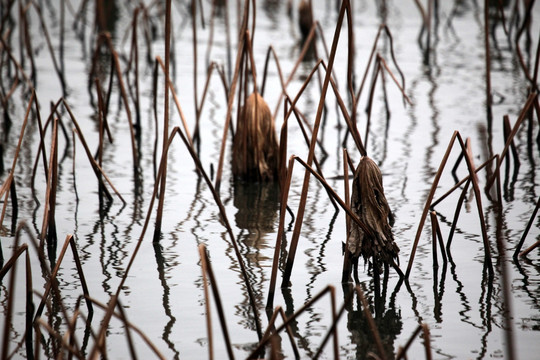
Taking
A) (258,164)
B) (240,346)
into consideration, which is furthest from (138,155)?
(240,346)

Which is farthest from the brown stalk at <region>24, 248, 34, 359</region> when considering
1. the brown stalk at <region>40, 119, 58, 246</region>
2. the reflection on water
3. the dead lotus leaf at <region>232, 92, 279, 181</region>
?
the dead lotus leaf at <region>232, 92, 279, 181</region>

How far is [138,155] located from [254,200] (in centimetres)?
105

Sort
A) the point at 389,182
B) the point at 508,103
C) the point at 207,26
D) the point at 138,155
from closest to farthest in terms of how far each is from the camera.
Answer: the point at 389,182 < the point at 138,155 < the point at 508,103 < the point at 207,26

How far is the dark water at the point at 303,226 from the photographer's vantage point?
259 cm

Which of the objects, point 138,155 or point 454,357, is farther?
point 138,155

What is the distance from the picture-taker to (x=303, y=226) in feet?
12.1

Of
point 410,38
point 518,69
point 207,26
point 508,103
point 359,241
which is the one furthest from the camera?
point 207,26

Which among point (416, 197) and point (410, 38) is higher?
point (410, 38)

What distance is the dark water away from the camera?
2.59 metres

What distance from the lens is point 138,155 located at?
4809 mm

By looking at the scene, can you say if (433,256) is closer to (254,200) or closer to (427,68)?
(254,200)

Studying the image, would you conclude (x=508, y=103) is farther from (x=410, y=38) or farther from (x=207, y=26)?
(x=207, y=26)

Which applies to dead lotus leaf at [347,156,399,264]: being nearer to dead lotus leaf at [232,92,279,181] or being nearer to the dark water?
the dark water

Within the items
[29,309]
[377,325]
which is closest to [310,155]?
[377,325]
